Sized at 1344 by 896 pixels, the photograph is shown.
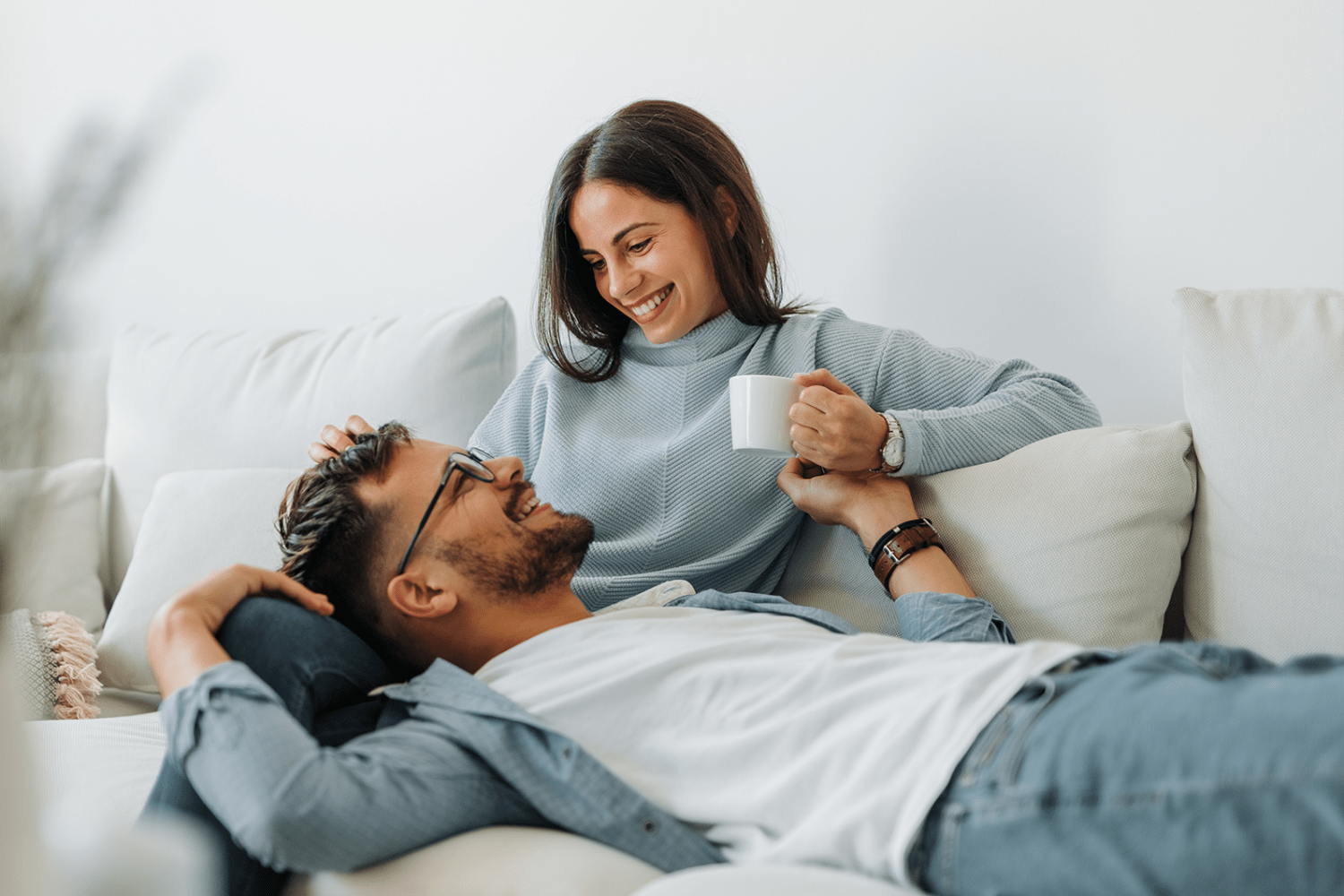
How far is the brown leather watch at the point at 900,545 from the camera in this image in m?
1.37

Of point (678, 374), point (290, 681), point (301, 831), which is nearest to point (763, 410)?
point (678, 374)

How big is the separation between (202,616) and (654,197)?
972 millimetres

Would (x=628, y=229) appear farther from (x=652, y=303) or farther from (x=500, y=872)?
(x=500, y=872)

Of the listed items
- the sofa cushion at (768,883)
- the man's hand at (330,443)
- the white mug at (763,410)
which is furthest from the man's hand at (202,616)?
the white mug at (763,410)

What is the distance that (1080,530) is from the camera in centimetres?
133

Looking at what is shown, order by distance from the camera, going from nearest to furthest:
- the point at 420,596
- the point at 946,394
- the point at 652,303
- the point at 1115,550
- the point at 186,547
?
the point at 420,596 → the point at 1115,550 → the point at 946,394 → the point at 652,303 → the point at 186,547

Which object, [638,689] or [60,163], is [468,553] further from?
[60,163]

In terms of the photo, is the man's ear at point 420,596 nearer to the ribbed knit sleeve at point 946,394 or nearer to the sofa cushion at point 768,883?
the sofa cushion at point 768,883

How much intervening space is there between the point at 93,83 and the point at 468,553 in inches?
88.2

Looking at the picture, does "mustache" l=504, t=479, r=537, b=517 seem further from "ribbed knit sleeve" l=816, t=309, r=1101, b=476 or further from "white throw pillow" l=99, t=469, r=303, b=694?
"white throw pillow" l=99, t=469, r=303, b=694

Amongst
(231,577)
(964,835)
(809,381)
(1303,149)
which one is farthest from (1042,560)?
(231,577)

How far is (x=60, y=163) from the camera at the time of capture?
1.30ft

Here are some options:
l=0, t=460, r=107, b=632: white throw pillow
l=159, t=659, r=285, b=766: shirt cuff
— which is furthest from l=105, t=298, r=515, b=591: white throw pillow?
l=159, t=659, r=285, b=766: shirt cuff

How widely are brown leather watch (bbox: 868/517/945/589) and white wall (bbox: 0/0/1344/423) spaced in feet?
2.03
